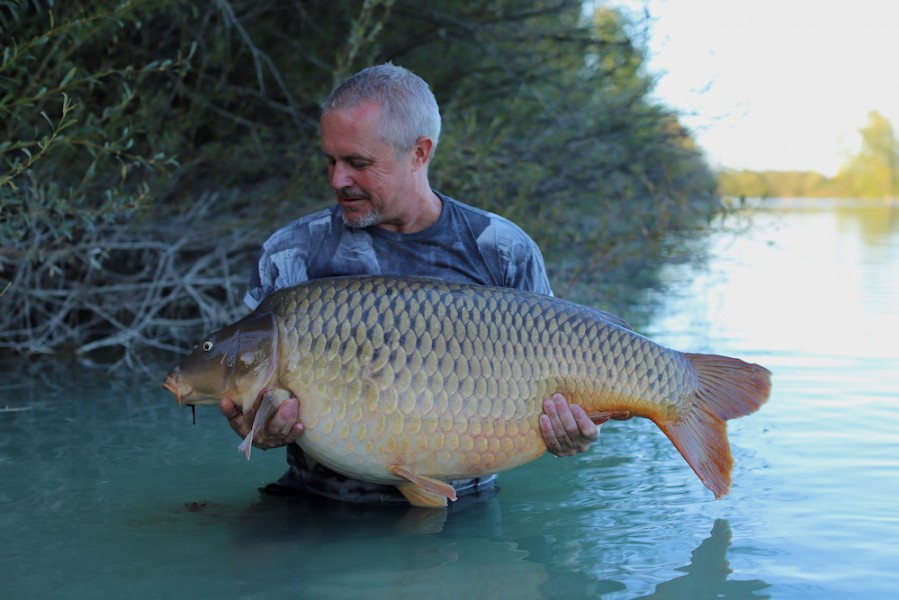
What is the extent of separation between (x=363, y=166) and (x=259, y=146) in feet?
7.93

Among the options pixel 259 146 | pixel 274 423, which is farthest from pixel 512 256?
pixel 259 146

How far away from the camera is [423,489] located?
236 cm

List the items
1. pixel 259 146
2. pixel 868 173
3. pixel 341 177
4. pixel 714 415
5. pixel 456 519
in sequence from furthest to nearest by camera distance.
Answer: pixel 868 173
pixel 259 146
pixel 456 519
pixel 341 177
pixel 714 415

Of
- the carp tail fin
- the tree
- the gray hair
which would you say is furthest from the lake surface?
the tree

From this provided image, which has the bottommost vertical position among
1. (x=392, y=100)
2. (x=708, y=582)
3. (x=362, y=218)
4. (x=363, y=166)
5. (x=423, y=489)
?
(x=708, y=582)

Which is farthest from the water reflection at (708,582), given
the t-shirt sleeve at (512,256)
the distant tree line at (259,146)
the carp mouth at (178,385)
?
the distant tree line at (259,146)

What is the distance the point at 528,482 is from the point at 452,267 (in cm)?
77

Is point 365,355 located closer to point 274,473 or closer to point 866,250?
point 274,473

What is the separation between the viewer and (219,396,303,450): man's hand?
2.22 meters

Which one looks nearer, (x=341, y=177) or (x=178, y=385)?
(x=178, y=385)

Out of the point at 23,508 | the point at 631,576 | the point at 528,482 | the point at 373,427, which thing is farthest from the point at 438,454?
the point at 23,508

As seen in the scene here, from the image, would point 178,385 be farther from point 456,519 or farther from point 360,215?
point 456,519

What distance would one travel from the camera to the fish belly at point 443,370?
7.36 feet

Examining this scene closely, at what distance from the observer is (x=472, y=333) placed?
2270mm
